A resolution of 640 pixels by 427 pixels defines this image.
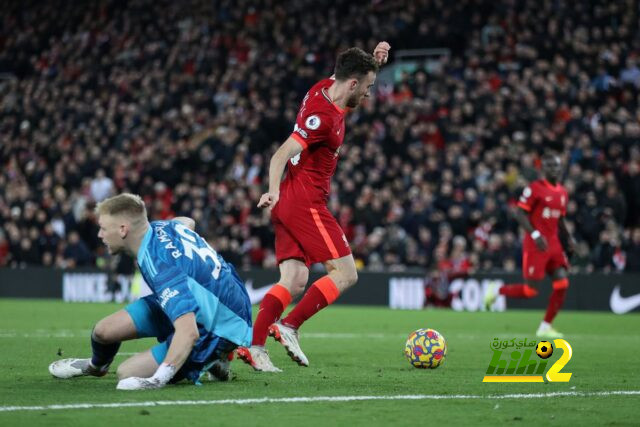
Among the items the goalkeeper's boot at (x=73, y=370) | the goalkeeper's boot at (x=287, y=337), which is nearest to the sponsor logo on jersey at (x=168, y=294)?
the goalkeeper's boot at (x=73, y=370)

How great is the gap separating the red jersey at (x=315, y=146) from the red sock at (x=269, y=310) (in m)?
0.74

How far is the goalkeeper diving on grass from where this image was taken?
6.39 meters

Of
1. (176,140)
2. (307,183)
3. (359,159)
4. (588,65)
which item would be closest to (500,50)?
(588,65)

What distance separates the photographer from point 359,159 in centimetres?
2350

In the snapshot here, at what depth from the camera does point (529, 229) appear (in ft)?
46.5

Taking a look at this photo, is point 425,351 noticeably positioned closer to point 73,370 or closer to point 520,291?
point 73,370

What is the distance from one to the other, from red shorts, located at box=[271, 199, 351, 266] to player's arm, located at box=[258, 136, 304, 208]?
→ 57cm

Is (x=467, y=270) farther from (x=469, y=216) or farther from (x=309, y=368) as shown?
(x=309, y=368)

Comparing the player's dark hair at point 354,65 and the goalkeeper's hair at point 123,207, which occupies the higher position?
the player's dark hair at point 354,65

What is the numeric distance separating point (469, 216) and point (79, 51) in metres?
16.8

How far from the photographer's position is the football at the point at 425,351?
8516 millimetres

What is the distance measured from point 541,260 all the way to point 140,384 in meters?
8.89

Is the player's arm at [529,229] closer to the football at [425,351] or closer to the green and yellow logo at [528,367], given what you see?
the football at [425,351]

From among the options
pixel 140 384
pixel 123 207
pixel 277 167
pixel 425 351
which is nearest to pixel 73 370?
pixel 140 384
